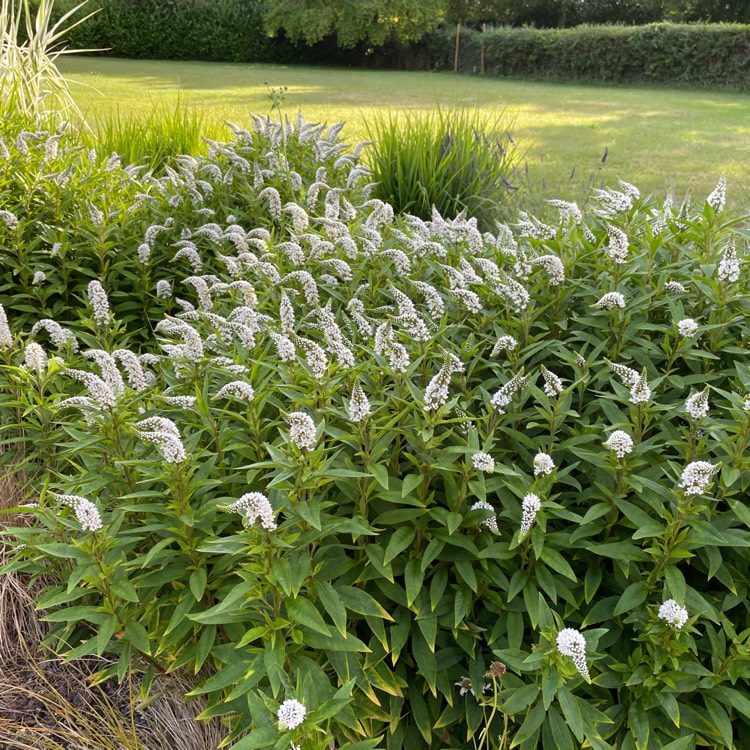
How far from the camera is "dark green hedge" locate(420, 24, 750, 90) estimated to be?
79.0 feet

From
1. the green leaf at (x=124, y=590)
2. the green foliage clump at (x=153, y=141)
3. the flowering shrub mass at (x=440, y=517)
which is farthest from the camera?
the green foliage clump at (x=153, y=141)

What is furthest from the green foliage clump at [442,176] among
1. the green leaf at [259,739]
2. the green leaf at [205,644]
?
the green leaf at [259,739]

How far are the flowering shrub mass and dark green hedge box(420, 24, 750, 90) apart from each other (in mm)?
25727

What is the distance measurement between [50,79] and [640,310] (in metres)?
6.10

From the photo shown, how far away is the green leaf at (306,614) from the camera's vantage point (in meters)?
1.75

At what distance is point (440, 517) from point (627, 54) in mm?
28446

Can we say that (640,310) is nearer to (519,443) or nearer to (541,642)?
(519,443)

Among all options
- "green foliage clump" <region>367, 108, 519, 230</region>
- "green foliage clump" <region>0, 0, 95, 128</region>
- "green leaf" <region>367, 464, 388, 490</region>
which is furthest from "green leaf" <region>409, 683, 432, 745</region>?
"green foliage clump" <region>0, 0, 95, 128</region>

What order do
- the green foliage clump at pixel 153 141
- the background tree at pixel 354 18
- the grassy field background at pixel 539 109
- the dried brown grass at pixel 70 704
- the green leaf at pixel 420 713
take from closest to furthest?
the green leaf at pixel 420 713 → the dried brown grass at pixel 70 704 → the green foliage clump at pixel 153 141 → the grassy field background at pixel 539 109 → the background tree at pixel 354 18

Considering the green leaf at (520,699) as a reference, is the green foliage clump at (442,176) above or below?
above

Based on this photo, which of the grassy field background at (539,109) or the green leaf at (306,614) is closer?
the green leaf at (306,614)

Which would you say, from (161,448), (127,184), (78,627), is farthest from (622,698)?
(127,184)

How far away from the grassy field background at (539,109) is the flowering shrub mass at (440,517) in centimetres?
257

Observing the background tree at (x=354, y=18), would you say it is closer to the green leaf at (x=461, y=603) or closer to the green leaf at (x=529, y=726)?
the green leaf at (x=461, y=603)
